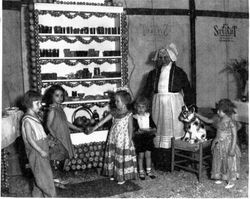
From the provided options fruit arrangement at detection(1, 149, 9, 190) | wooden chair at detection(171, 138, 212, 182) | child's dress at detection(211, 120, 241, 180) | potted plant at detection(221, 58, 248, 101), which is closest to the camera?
fruit arrangement at detection(1, 149, 9, 190)

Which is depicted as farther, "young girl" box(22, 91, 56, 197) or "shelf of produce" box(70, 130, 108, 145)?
"shelf of produce" box(70, 130, 108, 145)

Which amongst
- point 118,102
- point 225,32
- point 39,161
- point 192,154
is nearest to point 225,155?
point 192,154

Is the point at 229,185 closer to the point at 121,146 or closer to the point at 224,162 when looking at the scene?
the point at 224,162

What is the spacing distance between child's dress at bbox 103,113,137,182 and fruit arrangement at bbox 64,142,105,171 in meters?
0.38

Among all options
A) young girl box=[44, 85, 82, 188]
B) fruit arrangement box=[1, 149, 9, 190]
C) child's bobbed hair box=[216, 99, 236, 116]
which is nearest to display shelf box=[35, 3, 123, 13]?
young girl box=[44, 85, 82, 188]

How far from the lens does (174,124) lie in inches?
210

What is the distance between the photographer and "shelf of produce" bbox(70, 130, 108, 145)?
518 cm

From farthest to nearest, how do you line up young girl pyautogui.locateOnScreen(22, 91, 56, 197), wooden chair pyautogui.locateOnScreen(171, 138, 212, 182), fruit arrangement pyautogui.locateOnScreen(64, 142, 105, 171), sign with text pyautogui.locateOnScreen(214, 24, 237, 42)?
Result: sign with text pyautogui.locateOnScreen(214, 24, 237, 42) → fruit arrangement pyautogui.locateOnScreen(64, 142, 105, 171) → wooden chair pyautogui.locateOnScreen(171, 138, 212, 182) → young girl pyautogui.locateOnScreen(22, 91, 56, 197)

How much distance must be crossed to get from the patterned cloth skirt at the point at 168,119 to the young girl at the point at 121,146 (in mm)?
674

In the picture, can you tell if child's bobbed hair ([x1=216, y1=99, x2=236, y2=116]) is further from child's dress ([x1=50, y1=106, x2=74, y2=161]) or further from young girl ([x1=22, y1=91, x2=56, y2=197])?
young girl ([x1=22, y1=91, x2=56, y2=197])

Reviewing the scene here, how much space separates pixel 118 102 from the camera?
483 centimetres

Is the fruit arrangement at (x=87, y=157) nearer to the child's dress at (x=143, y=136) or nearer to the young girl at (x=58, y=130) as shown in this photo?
the young girl at (x=58, y=130)

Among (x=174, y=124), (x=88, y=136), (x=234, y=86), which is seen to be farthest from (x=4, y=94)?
(x=234, y=86)

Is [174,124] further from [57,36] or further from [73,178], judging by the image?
[57,36]
